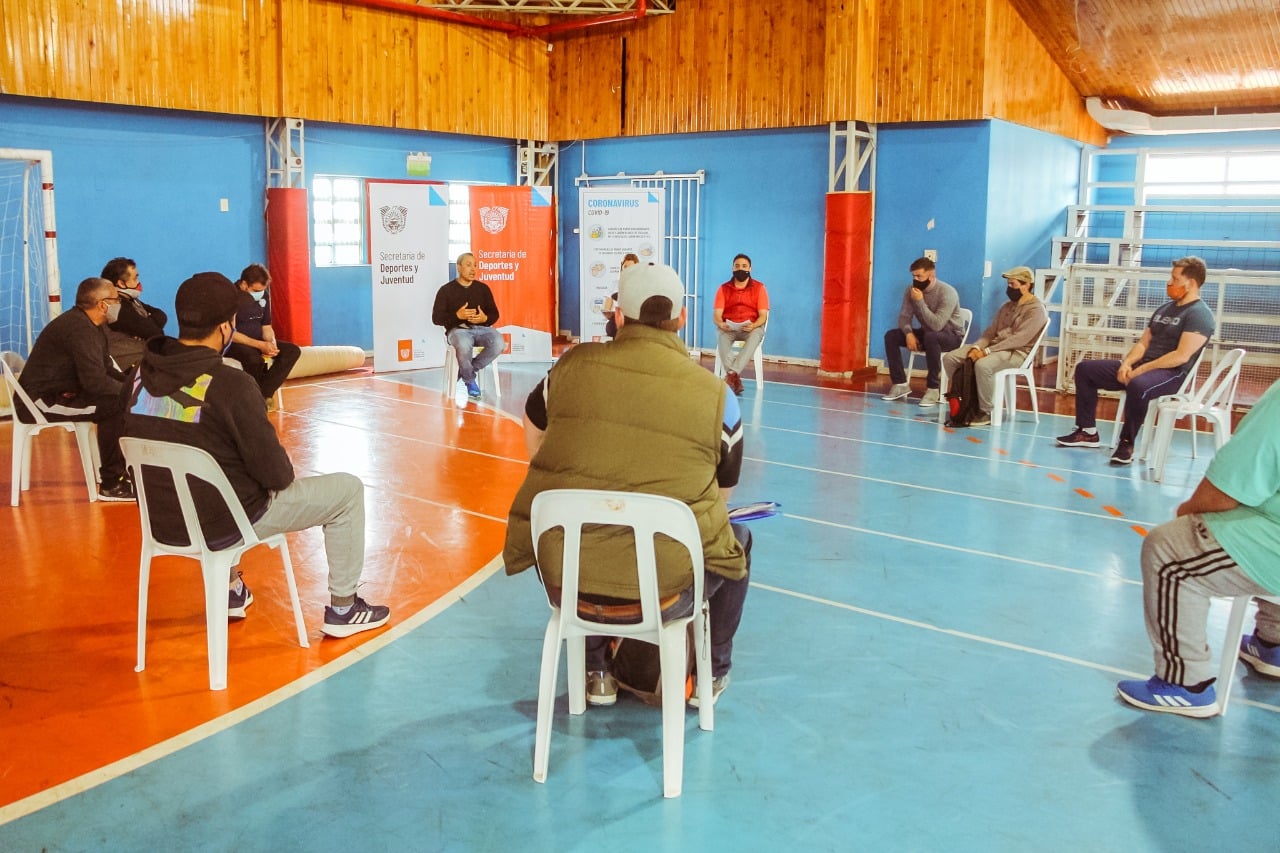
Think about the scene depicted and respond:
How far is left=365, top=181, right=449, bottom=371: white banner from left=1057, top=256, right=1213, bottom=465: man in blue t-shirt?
701 cm

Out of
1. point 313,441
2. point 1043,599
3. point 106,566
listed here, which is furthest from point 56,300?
point 1043,599

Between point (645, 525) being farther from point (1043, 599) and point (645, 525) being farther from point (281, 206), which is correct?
point (281, 206)

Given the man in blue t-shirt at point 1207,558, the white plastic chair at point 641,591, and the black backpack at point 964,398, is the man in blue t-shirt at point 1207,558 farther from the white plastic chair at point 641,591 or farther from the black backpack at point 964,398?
the black backpack at point 964,398

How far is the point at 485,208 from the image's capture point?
12.3 metres

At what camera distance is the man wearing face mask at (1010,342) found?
9.12m

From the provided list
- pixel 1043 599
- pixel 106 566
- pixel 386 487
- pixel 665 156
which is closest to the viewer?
pixel 1043 599

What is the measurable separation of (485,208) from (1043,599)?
8898mm

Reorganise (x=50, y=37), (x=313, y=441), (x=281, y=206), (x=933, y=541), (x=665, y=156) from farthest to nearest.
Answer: (x=665, y=156)
(x=281, y=206)
(x=50, y=37)
(x=313, y=441)
(x=933, y=541)

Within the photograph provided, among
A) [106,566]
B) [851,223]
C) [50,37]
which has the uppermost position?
[50,37]

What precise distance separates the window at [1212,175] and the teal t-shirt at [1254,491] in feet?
39.3

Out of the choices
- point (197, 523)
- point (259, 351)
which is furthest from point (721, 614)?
point (259, 351)

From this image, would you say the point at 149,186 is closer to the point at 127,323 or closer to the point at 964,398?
the point at 127,323

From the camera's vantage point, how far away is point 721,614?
3.56 m

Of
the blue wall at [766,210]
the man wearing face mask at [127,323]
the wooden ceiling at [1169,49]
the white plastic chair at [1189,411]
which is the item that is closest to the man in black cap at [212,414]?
the man wearing face mask at [127,323]
